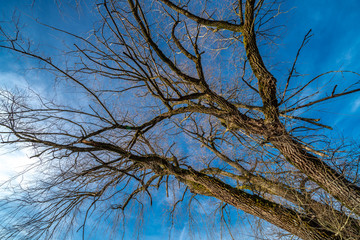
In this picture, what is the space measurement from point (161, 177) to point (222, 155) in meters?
1.62

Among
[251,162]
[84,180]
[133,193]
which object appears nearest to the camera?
[84,180]

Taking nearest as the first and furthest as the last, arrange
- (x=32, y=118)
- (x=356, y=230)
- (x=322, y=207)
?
(x=356, y=230), (x=322, y=207), (x=32, y=118)

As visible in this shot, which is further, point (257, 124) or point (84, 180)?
point (84, 180)

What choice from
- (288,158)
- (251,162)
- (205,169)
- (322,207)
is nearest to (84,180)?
(205,169)

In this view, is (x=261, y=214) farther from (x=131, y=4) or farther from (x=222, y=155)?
(x=131, y=4)

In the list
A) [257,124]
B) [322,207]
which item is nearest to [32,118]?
[257,124]

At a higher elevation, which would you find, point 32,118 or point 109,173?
point 32,118

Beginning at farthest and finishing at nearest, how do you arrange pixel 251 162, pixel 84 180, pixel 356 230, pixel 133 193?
1. pixel 133 193
2. pixel 251 162
3. pixel 84 180
4. pixel 356 230

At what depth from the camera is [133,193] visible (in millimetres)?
4176

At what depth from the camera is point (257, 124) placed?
3.12 m

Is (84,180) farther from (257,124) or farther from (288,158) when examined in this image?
(288,158)

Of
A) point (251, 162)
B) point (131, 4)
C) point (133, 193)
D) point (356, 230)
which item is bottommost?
point (356, 230)

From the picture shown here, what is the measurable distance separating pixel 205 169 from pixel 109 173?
2.40m

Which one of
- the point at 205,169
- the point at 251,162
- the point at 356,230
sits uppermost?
the point at 205,169
